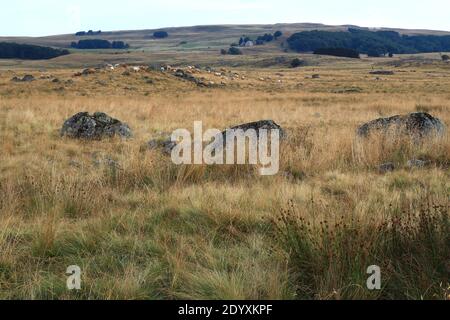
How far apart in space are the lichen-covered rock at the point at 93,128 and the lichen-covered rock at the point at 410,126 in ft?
18.9

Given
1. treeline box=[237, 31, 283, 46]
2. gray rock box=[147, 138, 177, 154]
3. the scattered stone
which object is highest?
treeline box=[237, 31, 283, 46]

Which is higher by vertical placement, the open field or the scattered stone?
the open field

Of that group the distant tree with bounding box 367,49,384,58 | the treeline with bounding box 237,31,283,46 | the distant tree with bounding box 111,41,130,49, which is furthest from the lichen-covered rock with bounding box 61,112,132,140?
the distant tree with bounding box 111,41,130,49

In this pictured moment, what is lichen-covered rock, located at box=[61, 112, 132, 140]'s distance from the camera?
10968mm

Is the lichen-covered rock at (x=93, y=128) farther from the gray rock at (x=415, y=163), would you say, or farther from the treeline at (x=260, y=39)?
the treeline at (x=260, y=39)

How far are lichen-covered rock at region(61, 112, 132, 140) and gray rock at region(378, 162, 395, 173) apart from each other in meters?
6.34

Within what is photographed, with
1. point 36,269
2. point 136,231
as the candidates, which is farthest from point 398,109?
point 36,269

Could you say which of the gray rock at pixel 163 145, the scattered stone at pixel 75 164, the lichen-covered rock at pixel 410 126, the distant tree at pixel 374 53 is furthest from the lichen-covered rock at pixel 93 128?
the distant tree at pixel 374 53

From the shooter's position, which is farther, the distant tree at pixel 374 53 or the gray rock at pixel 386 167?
the distant tree at pixel 374 53

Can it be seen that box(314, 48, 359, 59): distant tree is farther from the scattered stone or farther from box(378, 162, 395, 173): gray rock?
the scattered stone

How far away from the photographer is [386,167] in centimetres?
718

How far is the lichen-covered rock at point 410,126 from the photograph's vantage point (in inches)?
367
